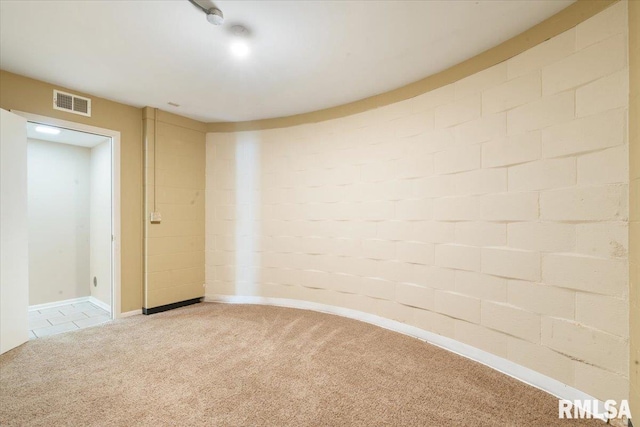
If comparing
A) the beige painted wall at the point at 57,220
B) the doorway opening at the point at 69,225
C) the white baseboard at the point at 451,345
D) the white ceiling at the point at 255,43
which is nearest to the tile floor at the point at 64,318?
the doorway opening at the point at 69,225

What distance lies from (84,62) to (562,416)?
4.49 metres

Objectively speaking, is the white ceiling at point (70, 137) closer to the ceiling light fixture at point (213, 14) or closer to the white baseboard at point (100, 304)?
the white baseboard at point (100, 304)

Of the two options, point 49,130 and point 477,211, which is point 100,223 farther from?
point 477,211

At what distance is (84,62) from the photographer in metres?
2.53

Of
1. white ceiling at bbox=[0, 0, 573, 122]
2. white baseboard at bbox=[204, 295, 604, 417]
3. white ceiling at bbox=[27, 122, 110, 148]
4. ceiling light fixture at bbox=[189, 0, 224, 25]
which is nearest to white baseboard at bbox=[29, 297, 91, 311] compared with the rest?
white baseboard at bbox=[204, 295, 604, 417]

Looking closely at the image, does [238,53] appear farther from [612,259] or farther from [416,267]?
[612,259]

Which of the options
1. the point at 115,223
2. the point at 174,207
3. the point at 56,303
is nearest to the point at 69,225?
the point at 56,303

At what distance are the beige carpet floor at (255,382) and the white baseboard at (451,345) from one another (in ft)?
0.22

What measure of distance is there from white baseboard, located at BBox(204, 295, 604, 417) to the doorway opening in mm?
1715

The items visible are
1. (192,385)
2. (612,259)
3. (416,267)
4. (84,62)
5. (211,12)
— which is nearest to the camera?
(612,259)

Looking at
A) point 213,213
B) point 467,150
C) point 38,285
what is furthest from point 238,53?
point 38,285

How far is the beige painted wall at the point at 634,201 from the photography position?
58.4 inches

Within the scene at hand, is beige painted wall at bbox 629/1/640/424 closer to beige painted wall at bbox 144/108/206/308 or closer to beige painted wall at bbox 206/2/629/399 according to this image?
beige painted wall at bbox 206/2/629/399

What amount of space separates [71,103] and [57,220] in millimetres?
2121
